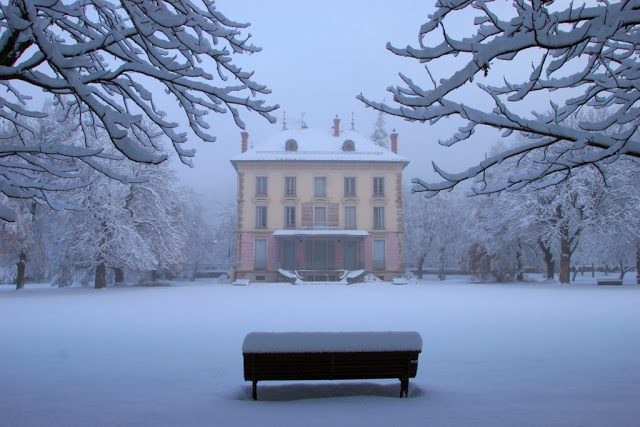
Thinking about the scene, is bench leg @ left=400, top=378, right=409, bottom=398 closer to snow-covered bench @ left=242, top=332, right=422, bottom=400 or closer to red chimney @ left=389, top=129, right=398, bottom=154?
snow-covered bench @ left=242, top=332, right=422, bottom=400

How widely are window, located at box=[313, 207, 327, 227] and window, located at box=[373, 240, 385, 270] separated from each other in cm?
406

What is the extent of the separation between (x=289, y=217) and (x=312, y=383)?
35.1 metres

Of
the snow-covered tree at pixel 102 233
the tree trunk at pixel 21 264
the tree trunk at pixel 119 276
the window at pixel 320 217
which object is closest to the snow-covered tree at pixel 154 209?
the snow-covered tree at pixel 102 233

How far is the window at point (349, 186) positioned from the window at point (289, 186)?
3827mm

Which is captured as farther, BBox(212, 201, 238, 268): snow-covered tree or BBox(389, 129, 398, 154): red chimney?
BBox(212, 201, 238, 268): snow-covered tree

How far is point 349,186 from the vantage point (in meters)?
42.5

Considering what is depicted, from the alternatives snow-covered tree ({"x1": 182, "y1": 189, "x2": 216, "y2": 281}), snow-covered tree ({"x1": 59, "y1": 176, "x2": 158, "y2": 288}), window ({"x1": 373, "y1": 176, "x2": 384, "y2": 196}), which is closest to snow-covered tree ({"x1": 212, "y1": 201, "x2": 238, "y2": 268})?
snow-covered tree ({"x1": 182, "y1": 189, "x2": 216, "y2": 281})

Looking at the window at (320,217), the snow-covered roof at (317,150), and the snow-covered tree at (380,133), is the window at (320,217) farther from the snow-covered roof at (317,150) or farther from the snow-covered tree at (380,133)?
the snow-covered tree at (380,133)

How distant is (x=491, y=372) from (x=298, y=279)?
98.2ft

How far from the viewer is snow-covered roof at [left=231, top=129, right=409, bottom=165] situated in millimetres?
42312

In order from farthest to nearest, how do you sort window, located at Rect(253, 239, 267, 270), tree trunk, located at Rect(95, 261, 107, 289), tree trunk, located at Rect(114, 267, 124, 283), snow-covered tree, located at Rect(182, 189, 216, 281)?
Result: snow-covered tree, located at Rect(182, 189, 216, 281)
window, located at Rect(253, 239, 267, 270)
tree trunk, located at Rect(114, 267, 124, 283)
tree trunk, located at Rect(95, 261, 107, 289)

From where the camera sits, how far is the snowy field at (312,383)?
18.4 feet

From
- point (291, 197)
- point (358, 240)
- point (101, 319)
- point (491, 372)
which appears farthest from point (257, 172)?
point (491, 372)

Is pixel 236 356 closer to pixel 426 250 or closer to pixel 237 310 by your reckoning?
pixel 237 310
